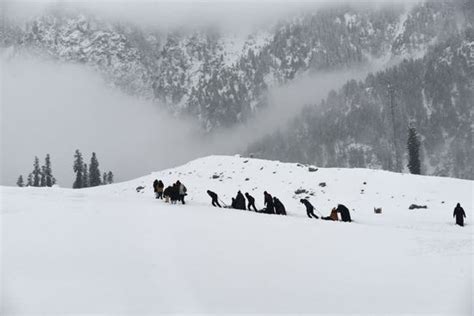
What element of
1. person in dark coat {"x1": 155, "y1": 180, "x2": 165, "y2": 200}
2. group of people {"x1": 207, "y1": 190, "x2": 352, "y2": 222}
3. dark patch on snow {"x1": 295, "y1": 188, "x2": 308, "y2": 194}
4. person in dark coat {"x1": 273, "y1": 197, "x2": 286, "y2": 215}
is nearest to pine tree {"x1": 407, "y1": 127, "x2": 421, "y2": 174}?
dark patch on snow {"x1": 295, "y1": 188, "x2": 308, "y2": 194}

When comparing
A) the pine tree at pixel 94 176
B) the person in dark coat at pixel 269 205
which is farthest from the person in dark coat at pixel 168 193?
the pine tree at pixel 94 176

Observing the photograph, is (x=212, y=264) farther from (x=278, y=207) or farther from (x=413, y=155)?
(x=413, y=155)

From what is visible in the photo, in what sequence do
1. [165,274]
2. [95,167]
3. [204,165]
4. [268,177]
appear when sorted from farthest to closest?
[95,167] < [204,165] < [268,177] < [165,274]

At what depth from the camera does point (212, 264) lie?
16.4 metres

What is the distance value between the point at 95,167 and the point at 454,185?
318 ft

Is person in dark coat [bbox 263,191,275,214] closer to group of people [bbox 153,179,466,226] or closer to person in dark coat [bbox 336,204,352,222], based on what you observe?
group of people [bbox 153,179,466,226]

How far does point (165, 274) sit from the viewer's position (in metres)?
15.3

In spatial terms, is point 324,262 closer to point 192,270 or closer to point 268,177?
point 192,270

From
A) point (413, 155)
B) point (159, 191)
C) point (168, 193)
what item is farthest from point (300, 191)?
point (413, 155)

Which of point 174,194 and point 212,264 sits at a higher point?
point 174,194

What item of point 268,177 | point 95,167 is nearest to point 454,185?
point 268,177

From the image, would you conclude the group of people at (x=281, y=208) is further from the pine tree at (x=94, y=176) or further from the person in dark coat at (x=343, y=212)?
the pine tree at (x=94, y=176)

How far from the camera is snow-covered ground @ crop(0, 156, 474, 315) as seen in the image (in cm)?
1354

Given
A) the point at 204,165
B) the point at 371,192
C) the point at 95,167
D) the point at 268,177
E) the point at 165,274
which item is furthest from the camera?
the point at 95,167
